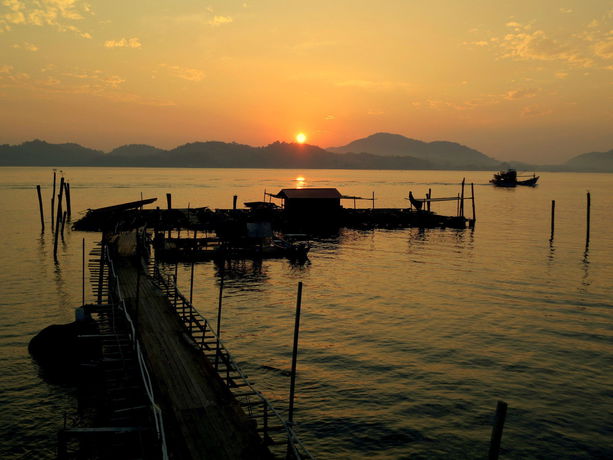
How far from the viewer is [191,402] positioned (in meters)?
14.9

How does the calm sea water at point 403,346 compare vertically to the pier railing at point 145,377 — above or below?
below

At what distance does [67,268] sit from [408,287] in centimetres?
3169

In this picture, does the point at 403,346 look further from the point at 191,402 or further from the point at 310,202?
the point at 310,202

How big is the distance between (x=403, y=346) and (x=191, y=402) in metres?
14.8

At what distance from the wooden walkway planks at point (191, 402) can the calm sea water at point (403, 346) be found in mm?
4406

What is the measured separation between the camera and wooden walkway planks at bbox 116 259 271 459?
41.9 ft

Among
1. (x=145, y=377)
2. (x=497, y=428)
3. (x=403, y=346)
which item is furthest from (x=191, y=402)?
(x=403, y=346)

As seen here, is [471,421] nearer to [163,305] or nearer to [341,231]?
[163,305]

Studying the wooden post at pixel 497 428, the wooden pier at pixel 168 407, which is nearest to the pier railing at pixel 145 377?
the wooden pier at pixel 168 407

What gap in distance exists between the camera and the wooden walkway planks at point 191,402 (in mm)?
12766

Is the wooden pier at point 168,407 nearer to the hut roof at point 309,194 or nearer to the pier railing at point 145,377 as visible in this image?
the pier railing at point 145,377

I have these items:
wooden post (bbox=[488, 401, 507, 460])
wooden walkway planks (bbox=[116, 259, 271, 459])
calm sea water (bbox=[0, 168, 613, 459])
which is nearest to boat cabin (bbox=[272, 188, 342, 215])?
calm sea water (bbox=[0, 168, 613, 459])

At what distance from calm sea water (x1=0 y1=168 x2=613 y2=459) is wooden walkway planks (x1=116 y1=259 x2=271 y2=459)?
441cm

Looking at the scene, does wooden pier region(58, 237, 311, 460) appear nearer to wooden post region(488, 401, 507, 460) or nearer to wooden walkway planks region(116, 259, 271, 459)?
wooden walkway planks region(116, 259, 271, 459)
